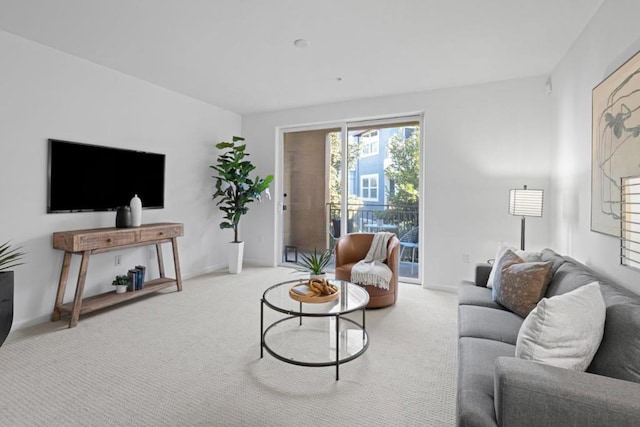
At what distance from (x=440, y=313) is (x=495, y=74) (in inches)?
108

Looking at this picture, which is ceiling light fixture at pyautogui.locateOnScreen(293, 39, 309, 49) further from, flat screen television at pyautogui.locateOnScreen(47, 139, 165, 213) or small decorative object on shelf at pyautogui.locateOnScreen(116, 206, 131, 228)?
small decorative object on shelf at pyautogui.locateOnScreen(116, 206, 131, 228)

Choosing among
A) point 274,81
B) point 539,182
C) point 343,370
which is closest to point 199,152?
point 274,81

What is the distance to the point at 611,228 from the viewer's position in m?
2.07

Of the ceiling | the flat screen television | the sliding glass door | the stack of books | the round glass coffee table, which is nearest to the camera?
the round glass coffee table

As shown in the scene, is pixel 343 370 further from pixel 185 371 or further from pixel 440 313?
pixel 440 313

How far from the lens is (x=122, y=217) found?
3586 millimetres

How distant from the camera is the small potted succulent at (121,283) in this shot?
11.7 ft

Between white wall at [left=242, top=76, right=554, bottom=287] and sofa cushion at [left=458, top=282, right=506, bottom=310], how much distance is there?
1.41m

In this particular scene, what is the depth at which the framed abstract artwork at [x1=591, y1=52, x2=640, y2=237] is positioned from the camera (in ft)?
5.86

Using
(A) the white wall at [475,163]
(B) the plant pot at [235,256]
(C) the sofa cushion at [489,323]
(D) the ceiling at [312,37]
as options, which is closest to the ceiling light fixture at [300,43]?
(D) the ceiling at [312,37]

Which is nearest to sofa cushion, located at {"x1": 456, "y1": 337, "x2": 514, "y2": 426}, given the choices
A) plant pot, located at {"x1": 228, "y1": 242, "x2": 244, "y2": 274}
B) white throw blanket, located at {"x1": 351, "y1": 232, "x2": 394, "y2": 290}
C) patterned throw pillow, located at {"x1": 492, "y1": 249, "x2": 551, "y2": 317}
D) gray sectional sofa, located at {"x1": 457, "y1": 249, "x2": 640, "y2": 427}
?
gray sectional sofa, located at {"x1": 457, "y1": 249, "x2": 640, "y2": 427}

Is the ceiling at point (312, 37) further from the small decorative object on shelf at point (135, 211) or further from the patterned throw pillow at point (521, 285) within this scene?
the patterned throw pillow at point (521, 285)

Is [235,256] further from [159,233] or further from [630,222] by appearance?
[630,222]

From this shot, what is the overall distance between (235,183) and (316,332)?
285cm
